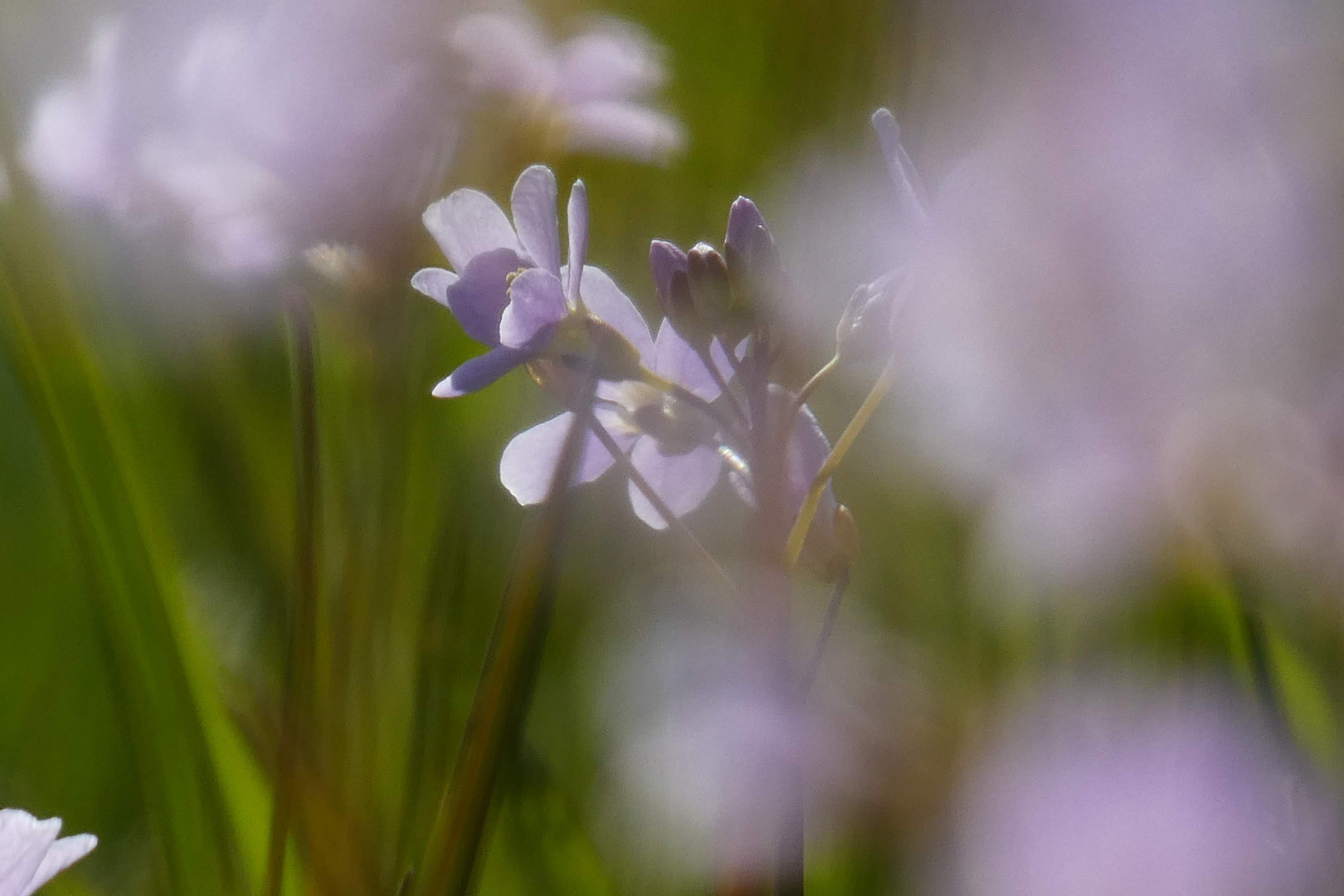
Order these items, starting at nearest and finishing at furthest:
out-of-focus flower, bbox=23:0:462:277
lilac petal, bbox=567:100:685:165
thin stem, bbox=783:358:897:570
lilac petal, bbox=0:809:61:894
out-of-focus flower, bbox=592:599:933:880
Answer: lilac petal, bbox=0:809:61:894 < thin stem, bbox=783:358:897:570 < out-of-focus flower, bbox=592:599:933:880 < out-of-focus flower, bbox=23:0:462:277 < lilac petal, bbox=567:100:685:165

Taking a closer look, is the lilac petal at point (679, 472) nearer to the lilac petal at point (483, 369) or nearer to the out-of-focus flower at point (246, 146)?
the lilac petal at point (483, 369)

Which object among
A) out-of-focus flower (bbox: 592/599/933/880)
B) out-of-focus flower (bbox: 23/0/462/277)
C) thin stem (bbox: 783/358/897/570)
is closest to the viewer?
thin stem (bbox: 783/358/897/570)

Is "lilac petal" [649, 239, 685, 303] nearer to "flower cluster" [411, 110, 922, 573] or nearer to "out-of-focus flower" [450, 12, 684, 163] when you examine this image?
"flower cluster" [411, 110, 922, 573]

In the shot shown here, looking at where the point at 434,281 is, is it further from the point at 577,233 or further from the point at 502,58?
the point at 502,58

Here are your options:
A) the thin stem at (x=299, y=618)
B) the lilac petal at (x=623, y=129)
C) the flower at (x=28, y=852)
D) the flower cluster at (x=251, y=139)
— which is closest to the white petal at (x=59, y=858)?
the flower at (x=28, y=852)

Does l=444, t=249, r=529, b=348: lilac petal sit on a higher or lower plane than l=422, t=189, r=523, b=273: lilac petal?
lower

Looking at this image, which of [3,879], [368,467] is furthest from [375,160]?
[3,879]

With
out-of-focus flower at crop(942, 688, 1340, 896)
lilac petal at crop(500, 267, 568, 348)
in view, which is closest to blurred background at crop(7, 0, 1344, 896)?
out-of-focus flower at crop(942, 688, 1340, 896)
